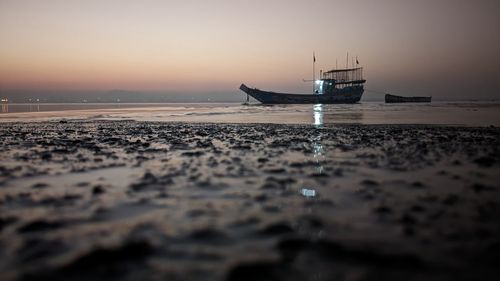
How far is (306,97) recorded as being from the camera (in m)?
98.6

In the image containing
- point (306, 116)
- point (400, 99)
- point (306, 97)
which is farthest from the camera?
point (400, 99)

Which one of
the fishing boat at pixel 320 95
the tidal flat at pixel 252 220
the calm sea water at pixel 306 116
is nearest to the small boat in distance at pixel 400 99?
the fishing boat at pixel 320 95

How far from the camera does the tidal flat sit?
273cm

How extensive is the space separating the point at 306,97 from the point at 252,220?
318ft

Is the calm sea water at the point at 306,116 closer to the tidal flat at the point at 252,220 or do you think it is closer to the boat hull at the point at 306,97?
the tidal flat at the point at 252,220

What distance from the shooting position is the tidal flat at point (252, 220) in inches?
108

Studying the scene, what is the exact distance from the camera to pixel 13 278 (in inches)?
102

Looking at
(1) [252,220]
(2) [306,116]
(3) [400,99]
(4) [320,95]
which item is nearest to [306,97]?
(4) [320,95]

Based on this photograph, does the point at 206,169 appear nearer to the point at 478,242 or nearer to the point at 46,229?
the point at 46,229

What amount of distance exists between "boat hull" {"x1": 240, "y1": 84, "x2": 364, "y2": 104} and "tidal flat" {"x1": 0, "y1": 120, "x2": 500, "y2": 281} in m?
91.7

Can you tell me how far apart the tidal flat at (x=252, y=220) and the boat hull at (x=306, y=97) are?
91.7 m

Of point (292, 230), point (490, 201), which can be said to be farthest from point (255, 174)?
point (490, 201)

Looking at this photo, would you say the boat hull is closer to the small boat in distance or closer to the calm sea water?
the small boat in distance

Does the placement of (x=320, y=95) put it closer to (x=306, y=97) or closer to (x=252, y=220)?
(x=306, y=97)
